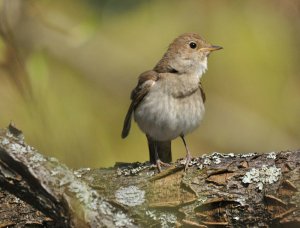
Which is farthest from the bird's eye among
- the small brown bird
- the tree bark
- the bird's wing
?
the tree bark

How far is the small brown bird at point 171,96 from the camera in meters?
5.73

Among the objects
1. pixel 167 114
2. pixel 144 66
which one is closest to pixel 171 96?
pixel 167 114

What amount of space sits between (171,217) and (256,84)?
5.39ft

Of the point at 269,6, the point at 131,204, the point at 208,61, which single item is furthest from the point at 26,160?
the point at 208,61

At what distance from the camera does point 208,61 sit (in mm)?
5859

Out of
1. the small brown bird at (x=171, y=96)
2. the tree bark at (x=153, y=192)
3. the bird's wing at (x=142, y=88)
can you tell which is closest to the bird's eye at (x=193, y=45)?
the small brown bird at (x=171, y=96)

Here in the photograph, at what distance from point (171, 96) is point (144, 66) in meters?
1.14

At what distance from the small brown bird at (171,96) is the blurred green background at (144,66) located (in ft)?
1.58

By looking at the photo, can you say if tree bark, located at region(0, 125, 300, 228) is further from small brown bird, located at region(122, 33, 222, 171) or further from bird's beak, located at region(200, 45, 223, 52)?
bird's beak, located at region(200, 45, 223, 52)

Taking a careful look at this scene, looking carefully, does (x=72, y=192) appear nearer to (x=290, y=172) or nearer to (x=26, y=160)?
(x=26, y=160)

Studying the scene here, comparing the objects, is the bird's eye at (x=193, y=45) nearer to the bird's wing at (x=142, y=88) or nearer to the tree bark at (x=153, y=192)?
the bird's wing at (x=142, y=88)

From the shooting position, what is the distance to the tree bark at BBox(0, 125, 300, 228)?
10.8 ft

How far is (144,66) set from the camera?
476cm

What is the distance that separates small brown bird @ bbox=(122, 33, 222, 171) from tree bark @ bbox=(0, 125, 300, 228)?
1389 millimetres
